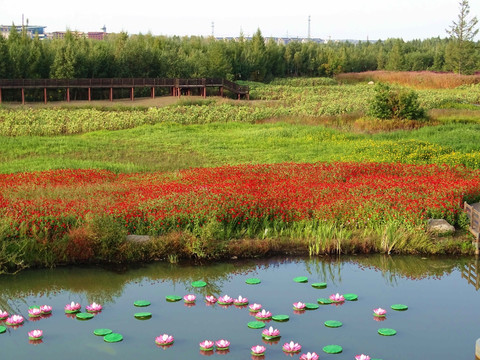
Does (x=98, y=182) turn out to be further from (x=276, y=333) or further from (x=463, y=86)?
(x=463, y=86)

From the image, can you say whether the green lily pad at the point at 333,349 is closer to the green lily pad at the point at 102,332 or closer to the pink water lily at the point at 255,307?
the pink water lily at the point at 255,307

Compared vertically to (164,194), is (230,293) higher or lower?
lower

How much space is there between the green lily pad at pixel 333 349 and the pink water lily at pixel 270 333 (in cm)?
78

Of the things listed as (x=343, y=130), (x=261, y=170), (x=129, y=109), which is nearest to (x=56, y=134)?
(x=129, y=109)

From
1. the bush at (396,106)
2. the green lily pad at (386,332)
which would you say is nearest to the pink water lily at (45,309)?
the green lily pad at (386,332)

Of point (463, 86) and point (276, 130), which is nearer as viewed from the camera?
point (276, 130)

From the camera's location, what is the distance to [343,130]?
31594 mm

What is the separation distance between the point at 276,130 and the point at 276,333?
22.0 m

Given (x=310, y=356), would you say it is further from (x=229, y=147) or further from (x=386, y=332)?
(x=229, y=147)

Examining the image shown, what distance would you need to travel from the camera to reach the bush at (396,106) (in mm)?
33125

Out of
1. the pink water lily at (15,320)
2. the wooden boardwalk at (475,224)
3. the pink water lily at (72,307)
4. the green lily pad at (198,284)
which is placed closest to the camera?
the pink water lily at (15,320)

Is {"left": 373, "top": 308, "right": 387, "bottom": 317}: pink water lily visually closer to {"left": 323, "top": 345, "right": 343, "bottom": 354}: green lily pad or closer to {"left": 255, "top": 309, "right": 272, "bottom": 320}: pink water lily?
{"left": 323, "top": 345, "right": 343, "bottom": 354}: green lily pad

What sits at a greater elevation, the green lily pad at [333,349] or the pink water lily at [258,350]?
the pink water lily at [258,350]

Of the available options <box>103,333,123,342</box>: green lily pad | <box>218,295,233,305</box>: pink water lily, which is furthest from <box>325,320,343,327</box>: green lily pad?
<box>103,333,123,342</box>: green lily pad
